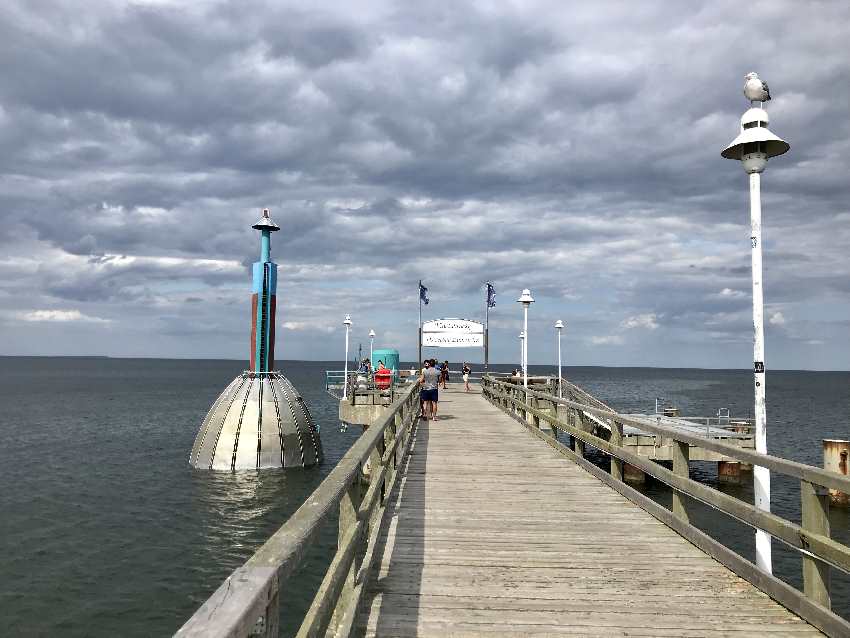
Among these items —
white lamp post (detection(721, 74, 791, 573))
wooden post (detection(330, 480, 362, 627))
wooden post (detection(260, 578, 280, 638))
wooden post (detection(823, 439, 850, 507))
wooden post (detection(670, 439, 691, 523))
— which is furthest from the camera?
wooden post (detection(823, 439, 850, 507))

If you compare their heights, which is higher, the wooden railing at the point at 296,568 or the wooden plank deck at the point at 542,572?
the wooden railing at the point at 296,568

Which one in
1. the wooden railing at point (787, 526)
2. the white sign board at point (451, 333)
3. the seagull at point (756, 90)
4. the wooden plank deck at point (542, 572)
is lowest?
the wooden plank deck at point (542, 572)

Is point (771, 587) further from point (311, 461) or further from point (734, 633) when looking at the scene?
point (311, 461)

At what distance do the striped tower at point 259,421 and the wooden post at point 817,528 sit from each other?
2579 centimetres

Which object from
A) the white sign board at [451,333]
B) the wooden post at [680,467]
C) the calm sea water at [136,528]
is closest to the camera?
the wooden post at [680,467]

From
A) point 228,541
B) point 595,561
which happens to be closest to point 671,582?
point 595,561

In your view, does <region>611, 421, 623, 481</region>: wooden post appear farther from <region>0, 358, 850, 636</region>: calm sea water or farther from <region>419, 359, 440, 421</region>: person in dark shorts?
<region>419, 359, 440, 421</region>: person in dark shorts

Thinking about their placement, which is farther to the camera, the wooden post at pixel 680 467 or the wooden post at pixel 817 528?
the wooden post at pixel 680 467

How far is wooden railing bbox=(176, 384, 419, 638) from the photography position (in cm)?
206

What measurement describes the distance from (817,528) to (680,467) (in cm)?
223

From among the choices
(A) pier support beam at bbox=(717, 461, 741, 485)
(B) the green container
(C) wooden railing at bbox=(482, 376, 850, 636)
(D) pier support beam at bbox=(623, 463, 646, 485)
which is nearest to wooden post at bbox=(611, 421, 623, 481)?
(C) wooden railing at bbox=(482, 376, 850, 636)

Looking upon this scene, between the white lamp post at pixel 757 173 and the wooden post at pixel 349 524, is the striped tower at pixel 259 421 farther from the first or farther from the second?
the wooden post at pixel 349 524

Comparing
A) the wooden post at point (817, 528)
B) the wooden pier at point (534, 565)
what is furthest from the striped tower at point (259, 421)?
the wooden post at point (817, 528)

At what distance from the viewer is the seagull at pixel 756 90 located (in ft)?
24.3
